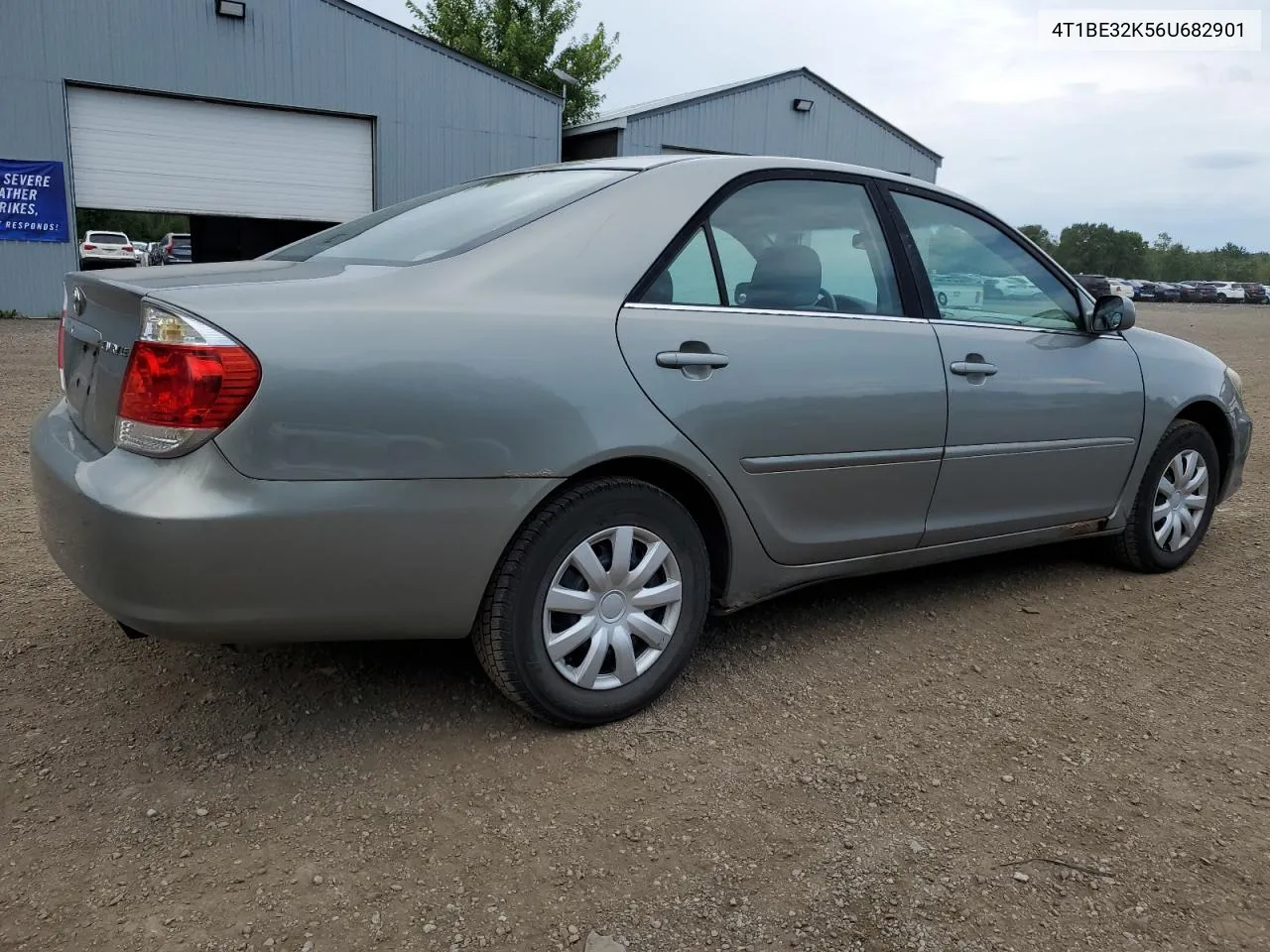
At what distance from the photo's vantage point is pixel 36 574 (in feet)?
12.2

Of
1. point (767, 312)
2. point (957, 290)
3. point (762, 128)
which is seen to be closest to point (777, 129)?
point (762, 128)

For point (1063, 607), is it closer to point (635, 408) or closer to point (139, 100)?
point (635, 408)

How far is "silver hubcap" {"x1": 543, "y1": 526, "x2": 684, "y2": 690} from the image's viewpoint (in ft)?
8.52

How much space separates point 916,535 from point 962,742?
839mm

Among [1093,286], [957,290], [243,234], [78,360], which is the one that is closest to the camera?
[78,360]

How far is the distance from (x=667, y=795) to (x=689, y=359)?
112cm

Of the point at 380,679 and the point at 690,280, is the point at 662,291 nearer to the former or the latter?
the point at 690,280

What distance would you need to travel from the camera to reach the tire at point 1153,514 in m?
4.16

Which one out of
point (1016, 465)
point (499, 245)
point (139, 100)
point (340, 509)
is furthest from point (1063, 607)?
point (139, 100)

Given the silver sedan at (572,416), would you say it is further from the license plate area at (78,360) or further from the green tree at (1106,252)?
the green tree at (1106,252)

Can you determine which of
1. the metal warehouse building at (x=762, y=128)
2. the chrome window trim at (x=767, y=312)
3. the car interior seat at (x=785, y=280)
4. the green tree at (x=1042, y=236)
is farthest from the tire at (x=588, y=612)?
the green tree at (x=1042, y=236)

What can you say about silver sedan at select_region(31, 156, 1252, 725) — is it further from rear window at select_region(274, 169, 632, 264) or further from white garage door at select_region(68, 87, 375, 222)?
white garage door at select_region(68, 87, 375, 222)

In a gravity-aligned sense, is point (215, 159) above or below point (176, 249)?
above

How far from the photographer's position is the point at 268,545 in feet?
7.14
